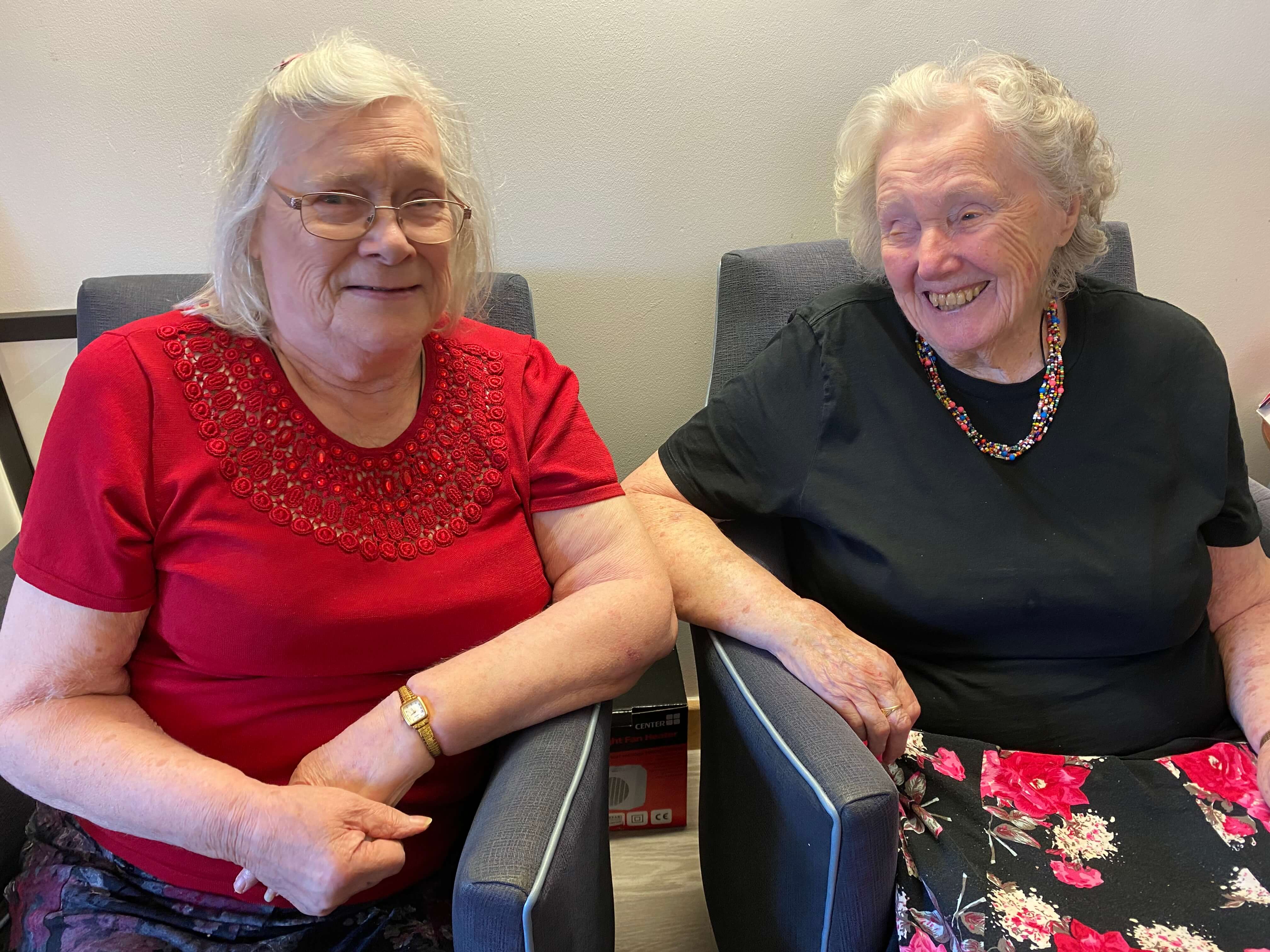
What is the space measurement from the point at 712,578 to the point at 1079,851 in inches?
22.2

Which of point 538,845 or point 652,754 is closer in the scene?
point 538,845

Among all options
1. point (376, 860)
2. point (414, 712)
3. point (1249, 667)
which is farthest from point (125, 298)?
point (1249, 667)

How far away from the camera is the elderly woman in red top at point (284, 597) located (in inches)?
35.9

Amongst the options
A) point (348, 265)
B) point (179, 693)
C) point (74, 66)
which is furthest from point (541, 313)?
point (179, 693)

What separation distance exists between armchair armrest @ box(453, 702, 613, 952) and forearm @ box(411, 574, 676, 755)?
41 mm

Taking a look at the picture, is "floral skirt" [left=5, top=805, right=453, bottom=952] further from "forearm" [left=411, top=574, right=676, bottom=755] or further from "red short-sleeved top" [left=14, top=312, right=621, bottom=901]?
"forearm" [left=411, top=574, right=676, bottom=755]

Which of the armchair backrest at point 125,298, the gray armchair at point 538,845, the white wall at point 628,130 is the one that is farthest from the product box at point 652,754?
the armchair backrest at point 125,298

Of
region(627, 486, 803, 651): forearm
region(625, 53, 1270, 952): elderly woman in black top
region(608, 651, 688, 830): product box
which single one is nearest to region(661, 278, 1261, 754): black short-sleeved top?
region(625, 53, 1270, 952): elderly woman in black top

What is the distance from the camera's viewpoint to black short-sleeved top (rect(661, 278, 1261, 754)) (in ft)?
3.96

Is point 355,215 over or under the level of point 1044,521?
over

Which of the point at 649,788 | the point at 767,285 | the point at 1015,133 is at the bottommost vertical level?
the point at 649,788

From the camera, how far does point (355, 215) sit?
971mm

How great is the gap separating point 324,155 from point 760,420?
714mm

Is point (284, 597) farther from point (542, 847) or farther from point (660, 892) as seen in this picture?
point (660, 892)
